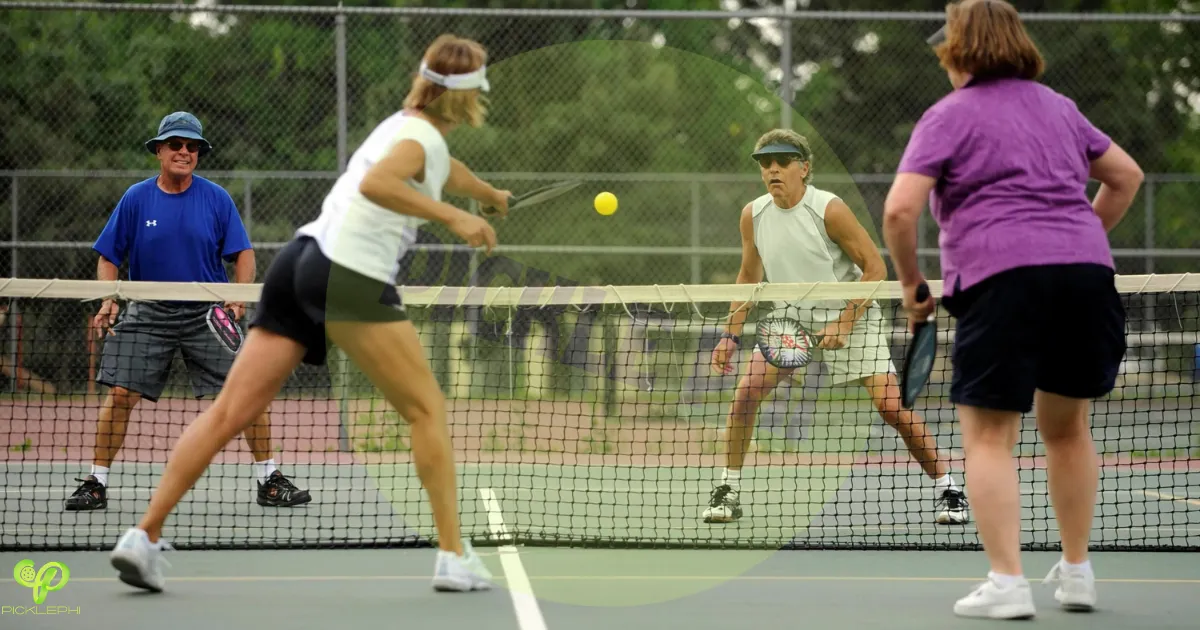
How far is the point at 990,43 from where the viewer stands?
387cm

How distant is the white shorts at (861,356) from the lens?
611cm

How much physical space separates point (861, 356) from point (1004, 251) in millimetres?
2320

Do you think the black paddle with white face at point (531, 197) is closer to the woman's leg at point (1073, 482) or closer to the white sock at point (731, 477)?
the white sock at point (731, 477)

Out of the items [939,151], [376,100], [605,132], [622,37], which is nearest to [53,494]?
[939,151]

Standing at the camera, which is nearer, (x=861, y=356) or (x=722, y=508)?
(x=722, y=508)

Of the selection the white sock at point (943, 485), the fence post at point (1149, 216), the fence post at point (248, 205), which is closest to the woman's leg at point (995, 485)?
the white sock at point (943, 485)

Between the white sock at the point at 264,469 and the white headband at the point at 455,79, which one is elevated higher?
the white headband at the point at 455,79

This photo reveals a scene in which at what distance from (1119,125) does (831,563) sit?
14.9 m

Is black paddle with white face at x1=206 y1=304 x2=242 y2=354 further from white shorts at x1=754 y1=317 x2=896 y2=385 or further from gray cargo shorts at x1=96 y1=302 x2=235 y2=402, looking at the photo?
white shorts at x1=754 y1=317 x2=896 y2=385

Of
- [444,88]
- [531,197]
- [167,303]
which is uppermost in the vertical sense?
[444,88]

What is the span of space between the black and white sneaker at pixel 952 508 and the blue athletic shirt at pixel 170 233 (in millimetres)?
3342

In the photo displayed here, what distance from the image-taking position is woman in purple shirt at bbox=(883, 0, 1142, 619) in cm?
384

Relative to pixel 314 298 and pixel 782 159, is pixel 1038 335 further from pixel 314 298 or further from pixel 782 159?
pixel 782 159

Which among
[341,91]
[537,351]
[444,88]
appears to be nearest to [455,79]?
[444,88]
